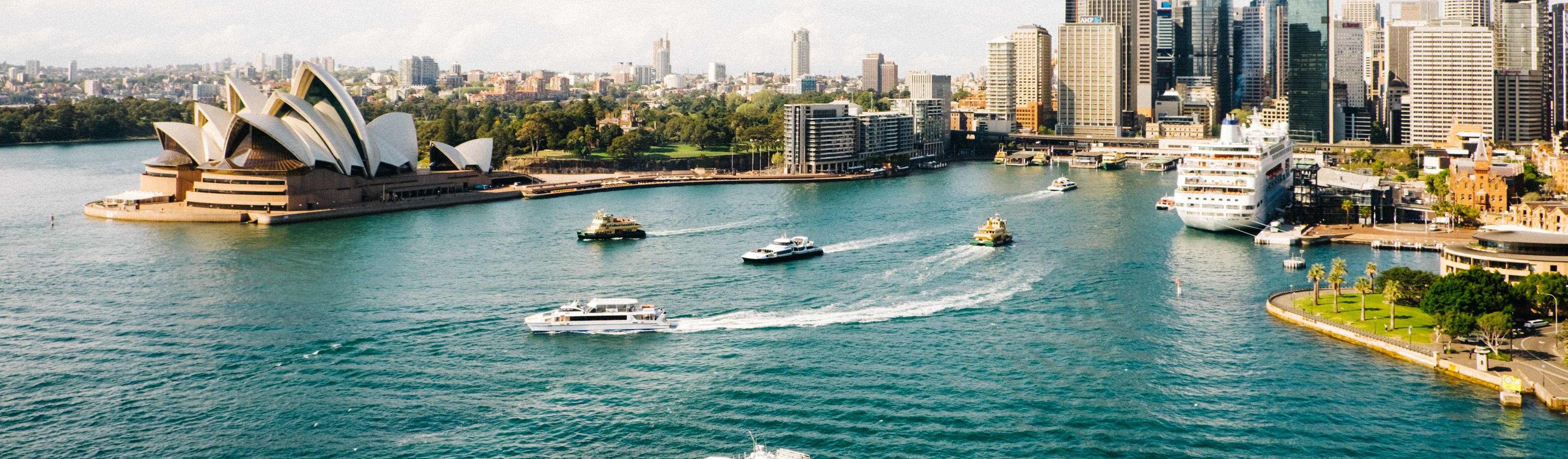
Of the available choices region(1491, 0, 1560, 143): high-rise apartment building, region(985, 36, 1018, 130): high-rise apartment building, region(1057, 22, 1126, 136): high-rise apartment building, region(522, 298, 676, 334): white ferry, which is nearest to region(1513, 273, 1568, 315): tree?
region(522, 298, 676, 334): white ferry

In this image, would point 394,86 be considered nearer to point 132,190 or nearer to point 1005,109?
point 1005,109

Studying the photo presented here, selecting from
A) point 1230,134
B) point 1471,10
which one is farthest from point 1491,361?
point 1471,10

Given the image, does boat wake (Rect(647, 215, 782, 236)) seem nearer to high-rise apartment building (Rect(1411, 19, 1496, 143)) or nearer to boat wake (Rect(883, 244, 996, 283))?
boat wake (Rect(883, 244, 996, 283))

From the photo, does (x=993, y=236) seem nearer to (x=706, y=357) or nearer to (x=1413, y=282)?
(x=1413, y=282)

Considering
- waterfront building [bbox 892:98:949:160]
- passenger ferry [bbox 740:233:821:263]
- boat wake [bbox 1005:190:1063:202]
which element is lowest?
passenger ferry [bbox 740:233:821:263]

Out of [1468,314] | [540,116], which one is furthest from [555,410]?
[540,116]
